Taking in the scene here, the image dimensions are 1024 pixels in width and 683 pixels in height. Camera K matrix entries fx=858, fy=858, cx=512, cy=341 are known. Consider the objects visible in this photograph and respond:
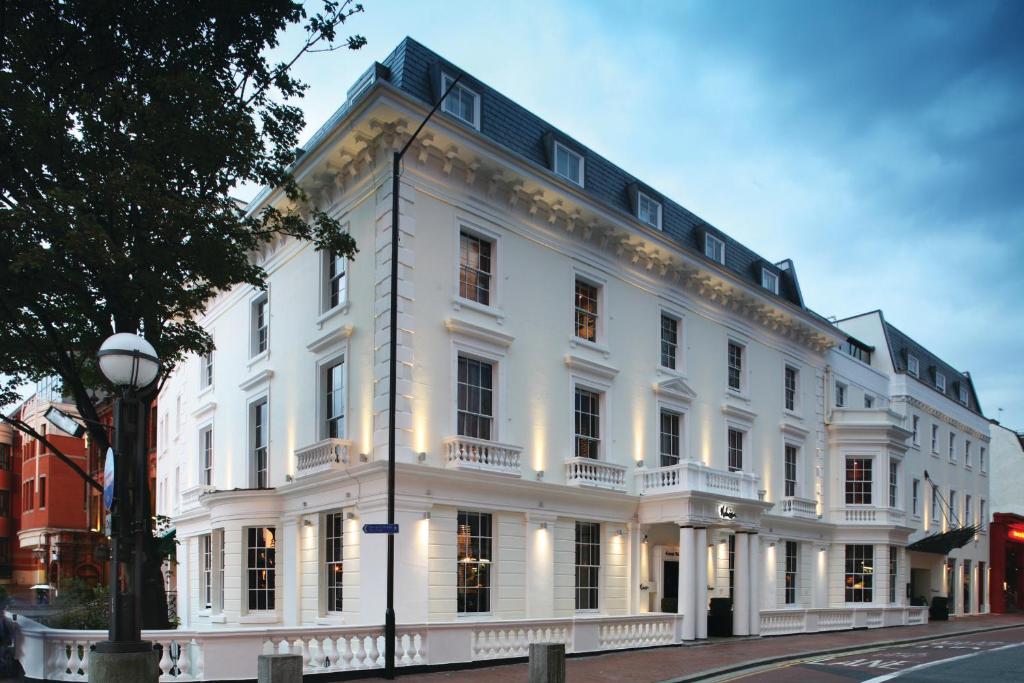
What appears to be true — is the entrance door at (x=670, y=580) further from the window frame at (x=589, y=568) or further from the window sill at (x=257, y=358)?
the window sill at (x=257, y=358)

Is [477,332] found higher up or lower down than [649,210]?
lower down

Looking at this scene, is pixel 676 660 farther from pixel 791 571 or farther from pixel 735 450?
pixel 791 571

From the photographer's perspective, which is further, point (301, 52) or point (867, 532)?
point (867, 532)

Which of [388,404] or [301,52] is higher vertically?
[301,52]

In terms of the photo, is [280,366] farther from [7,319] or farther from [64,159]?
[64,159]

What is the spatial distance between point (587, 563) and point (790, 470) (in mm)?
12701

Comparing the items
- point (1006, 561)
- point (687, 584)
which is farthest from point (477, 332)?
point (1006, 561)

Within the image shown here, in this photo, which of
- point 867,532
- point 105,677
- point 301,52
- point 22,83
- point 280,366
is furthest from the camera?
point 867,532

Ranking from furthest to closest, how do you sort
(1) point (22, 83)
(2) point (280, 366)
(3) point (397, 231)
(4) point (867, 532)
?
(4) point (867, 532)
(2) point (280, 366)
(3) point (397, 231)
(1) point (22, 83)

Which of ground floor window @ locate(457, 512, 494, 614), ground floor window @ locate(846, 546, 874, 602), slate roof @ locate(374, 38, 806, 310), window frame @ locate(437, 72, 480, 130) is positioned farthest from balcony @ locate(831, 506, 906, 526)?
window frame @ locate(437, 72, 480, 130)

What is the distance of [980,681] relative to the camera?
1466 cm

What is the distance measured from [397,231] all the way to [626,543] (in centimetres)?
1102

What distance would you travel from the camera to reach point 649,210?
88.7ft

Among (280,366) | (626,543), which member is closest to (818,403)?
(626,543)
